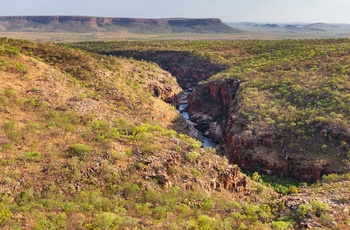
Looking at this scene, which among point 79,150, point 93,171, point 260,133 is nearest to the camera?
point 93,171

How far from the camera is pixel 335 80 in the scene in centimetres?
4784

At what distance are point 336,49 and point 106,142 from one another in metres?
60.8

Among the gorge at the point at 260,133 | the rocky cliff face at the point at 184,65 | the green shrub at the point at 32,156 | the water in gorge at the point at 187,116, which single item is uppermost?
the rocky cliff face at the point at 184,65

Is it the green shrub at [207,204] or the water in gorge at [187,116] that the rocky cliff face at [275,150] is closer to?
the water in gorge at [187,116]

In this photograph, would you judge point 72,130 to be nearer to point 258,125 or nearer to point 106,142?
point 106,142

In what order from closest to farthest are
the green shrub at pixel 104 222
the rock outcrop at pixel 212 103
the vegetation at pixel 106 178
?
the green shrub at pixel 104 222 < the vegetation at pixel 106 178 < the rock outcrop at pixel 212 103

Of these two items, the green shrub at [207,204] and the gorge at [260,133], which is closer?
the green shrub at [207,204]

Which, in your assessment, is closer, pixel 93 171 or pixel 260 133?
pixel 93 171

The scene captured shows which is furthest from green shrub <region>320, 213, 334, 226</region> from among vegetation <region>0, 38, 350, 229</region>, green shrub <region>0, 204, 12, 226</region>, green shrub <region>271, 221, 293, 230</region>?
green shrub <region>0, 204, 12, 226</region>

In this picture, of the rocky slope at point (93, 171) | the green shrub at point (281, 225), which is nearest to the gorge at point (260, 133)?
the rocky slope at point (93, 171)

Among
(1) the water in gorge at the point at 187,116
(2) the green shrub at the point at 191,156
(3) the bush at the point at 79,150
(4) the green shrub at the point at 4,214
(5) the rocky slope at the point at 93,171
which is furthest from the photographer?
(1) the water in gorge at the point at 187,116

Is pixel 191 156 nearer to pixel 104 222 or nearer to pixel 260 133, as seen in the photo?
pixel 104 222

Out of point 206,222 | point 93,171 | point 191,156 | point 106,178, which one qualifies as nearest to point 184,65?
point 191,156

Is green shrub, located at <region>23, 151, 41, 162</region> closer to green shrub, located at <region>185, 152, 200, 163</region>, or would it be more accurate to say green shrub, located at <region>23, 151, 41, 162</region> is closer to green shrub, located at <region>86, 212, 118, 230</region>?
green shrub, located at <region>86, 212, 118, 230</region>
